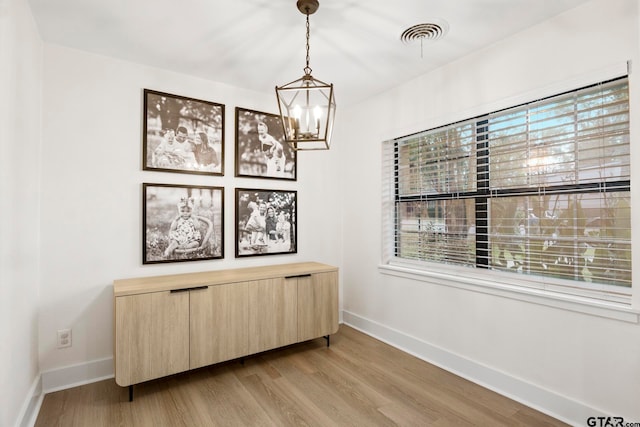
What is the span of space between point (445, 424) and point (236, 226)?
2.24 metres

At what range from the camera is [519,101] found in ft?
7.52

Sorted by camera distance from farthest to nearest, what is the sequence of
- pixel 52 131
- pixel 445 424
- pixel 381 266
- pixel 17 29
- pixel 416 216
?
pixel 381 266, pixel 416 216, pixel 52 131, pixel 445 424, pixel 17 29

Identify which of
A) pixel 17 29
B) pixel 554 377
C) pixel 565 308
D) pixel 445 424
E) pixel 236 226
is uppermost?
pixel 17 29

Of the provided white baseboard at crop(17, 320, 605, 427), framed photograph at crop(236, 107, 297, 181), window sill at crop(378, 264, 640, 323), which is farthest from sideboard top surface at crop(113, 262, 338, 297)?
framed photograph at crop(236, 107, 297, 181)

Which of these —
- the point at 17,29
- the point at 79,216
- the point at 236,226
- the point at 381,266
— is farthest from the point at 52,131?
the point at 381,266

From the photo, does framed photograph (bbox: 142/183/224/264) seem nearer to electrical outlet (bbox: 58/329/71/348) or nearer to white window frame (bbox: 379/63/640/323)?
electrical outlet (bbox: 58/329/71/348)

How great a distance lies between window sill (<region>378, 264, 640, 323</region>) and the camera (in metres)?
1.86

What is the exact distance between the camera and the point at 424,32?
2.27m

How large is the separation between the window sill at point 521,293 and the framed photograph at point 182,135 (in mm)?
2030

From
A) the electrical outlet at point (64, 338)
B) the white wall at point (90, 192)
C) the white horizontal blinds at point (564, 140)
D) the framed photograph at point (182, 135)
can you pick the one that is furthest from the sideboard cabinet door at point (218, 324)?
the white horizontal blinds at point (564, 140)

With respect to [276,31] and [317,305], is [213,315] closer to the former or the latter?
[317,305]

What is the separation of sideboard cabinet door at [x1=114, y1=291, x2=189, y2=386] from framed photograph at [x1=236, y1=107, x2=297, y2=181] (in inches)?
53.0

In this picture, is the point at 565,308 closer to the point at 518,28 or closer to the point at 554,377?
the point at 554,377

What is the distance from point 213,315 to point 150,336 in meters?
0.44
